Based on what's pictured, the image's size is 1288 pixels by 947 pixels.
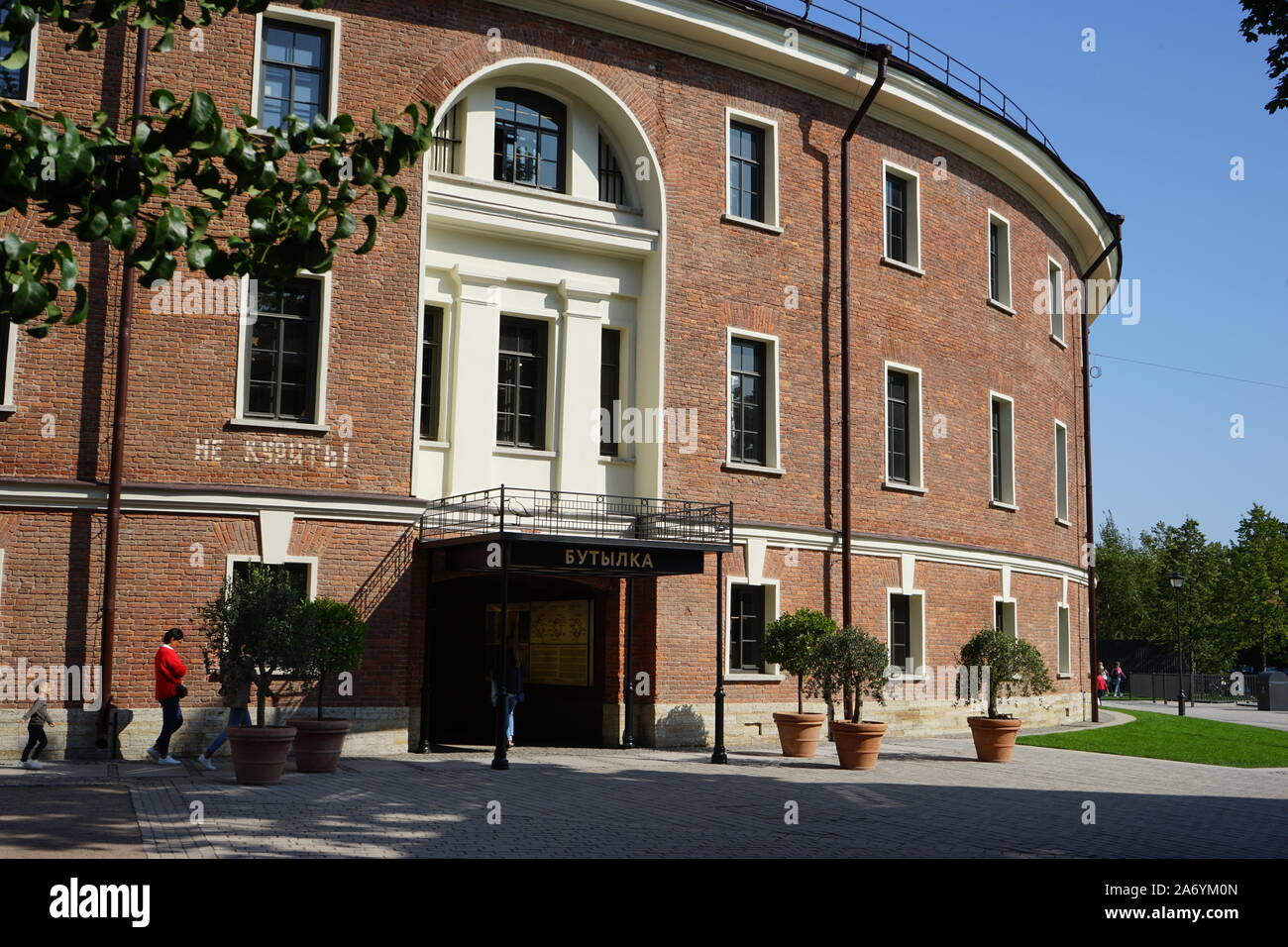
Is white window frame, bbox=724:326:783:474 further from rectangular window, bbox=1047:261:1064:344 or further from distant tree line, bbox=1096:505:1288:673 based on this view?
distant tree line, bbox=1096:505:1288:673

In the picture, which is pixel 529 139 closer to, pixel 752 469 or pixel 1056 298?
pixel 752 469

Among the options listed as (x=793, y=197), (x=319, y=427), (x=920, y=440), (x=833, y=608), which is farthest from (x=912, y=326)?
(x=319, y=427)

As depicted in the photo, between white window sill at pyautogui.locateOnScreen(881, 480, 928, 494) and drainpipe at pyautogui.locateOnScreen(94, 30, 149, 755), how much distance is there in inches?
546

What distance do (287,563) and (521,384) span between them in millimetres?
5014

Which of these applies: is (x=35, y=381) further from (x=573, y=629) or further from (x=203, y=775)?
(x=573, y=629)

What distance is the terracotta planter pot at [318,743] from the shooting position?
1492 cm

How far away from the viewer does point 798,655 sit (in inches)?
764

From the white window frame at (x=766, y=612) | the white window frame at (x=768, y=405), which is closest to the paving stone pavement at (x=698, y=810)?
the white window frame at (x=766, y=612)

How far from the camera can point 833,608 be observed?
2259 centimetres

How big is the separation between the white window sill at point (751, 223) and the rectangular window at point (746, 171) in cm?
24

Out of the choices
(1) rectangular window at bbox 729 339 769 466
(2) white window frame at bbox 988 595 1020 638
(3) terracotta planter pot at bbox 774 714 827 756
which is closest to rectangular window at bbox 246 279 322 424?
(1) rectangular window at bbox 729 339 769 466

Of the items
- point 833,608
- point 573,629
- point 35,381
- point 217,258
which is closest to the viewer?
point 217,258

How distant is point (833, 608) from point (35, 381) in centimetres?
1378

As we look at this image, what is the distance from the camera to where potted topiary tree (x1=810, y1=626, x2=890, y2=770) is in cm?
1731
